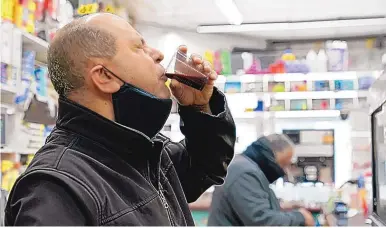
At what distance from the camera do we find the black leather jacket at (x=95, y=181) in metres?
0.77

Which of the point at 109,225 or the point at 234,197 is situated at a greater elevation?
the point at 109,225

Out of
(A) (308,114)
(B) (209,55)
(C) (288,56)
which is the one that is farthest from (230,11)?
(A) (308,114)

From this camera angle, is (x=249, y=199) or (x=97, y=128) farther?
(x=249, y=199)

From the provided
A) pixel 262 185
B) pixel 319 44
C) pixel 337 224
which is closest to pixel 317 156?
Result: pixel 337 224

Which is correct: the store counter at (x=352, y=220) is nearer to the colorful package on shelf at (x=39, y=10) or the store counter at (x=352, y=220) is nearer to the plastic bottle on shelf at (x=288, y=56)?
the plastic bottle on shelf at (x=288, y=56)

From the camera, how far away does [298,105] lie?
11.6ft

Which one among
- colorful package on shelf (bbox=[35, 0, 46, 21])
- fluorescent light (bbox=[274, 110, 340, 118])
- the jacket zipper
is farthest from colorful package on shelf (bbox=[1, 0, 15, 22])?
fluorescent light (bbox=[274, 110, 340, 118])

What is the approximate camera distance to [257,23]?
296cm

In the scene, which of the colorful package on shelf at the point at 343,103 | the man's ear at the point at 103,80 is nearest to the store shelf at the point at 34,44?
the man's ear at the point at 103,80

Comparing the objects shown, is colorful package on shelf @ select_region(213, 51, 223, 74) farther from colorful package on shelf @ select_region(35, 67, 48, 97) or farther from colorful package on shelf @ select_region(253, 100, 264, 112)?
colorful package on shelf @ select_region(35, 67, 48, 97)

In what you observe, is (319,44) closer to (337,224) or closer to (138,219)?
(337,224)

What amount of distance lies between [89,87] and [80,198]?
22 cm

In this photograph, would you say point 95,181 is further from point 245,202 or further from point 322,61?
point 322,61

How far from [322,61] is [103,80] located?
8.71 feet
